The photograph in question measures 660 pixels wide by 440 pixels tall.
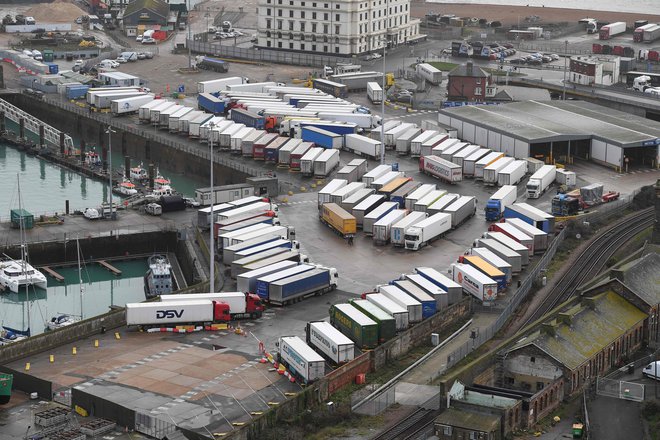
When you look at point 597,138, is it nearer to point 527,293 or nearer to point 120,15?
point 527,293

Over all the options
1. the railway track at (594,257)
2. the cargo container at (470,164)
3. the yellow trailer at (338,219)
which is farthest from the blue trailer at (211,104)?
the railway track at (594,257)

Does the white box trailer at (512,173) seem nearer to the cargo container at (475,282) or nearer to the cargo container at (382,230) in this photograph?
the cargo container at (382,230)

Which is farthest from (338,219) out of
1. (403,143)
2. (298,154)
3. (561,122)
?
(561,122)

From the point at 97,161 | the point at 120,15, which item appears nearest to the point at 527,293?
the point at 97,161

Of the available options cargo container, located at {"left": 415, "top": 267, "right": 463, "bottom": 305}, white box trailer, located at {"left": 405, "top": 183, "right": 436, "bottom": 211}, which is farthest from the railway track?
white box trailer, located at {"left": 405, "top": 183, "right": 436, "bottom": 211}

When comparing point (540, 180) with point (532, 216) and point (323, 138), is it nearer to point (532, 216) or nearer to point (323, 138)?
point (532, 216)

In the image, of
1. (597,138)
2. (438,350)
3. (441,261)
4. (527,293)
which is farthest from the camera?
(597,138)
